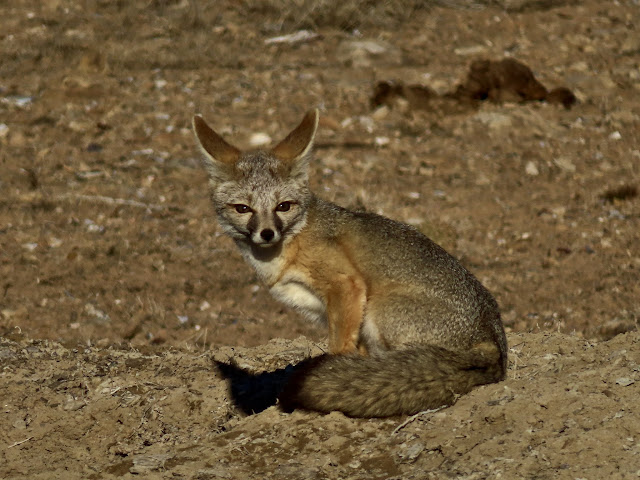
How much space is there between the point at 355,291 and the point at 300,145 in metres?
1.26

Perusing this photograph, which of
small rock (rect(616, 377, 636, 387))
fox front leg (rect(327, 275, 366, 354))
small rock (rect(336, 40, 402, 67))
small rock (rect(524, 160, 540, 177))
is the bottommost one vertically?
small rock (rect(524, 160, 540, 177))

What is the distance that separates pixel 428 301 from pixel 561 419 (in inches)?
48.2

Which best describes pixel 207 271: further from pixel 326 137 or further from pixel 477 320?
pixel 477 320

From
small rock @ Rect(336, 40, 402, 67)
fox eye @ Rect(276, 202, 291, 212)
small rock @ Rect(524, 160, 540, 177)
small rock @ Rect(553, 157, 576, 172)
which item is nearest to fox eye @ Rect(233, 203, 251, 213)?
fox eye @ Rect(276, 202, 291, 212)

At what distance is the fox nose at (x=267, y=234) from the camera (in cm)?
596

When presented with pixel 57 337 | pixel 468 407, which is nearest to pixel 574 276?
pixel 468 407

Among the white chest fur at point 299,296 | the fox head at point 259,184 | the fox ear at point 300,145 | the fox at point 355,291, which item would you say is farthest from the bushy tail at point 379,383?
the fox ear at point 300,145

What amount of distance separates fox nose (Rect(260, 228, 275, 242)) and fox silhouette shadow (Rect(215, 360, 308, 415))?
3.78ft

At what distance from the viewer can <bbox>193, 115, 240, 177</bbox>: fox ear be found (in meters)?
6.42

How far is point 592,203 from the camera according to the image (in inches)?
440

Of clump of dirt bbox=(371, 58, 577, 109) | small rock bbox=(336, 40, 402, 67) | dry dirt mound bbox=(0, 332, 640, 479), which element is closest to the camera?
dry dirt mound bbox=(0, 332, 640, 479)

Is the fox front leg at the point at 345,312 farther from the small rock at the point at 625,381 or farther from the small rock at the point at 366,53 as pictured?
the small rock at the point at 366,53

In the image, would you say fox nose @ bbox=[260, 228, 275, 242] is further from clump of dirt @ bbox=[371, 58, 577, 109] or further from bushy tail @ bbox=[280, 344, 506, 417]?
clump of dirt @ bbox=[371, 58, 577, 109]

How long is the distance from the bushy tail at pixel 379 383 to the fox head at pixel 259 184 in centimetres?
119
